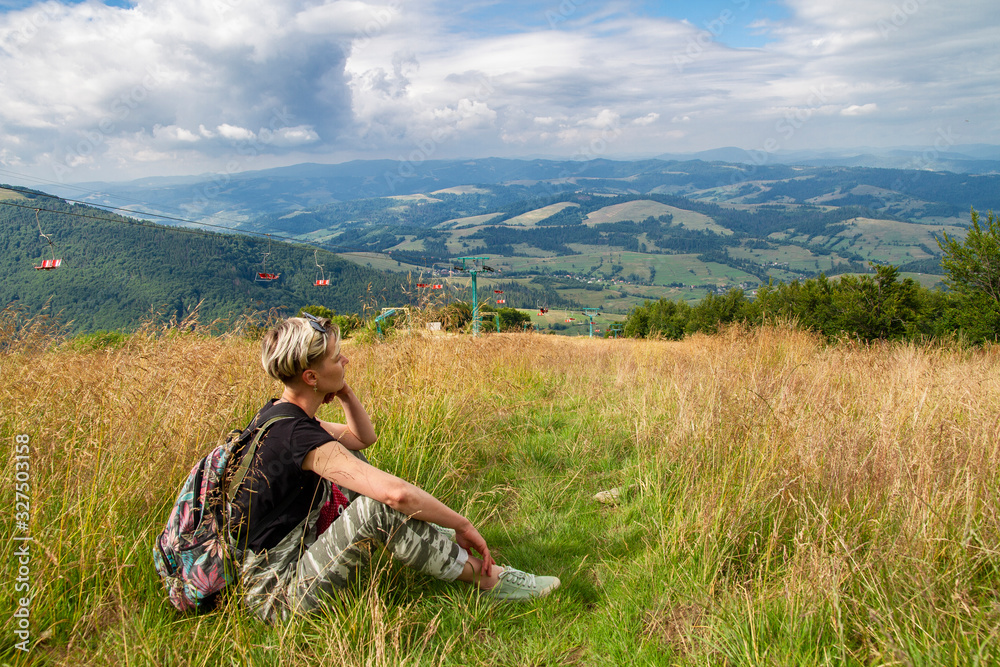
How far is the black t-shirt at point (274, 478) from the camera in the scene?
6.03ft

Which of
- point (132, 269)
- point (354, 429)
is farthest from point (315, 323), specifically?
point (132, 269)

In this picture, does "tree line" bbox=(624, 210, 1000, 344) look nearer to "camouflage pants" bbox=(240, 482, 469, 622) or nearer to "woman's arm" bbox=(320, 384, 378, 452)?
"woman's arm" bbox=(320, 384, 378, 452)

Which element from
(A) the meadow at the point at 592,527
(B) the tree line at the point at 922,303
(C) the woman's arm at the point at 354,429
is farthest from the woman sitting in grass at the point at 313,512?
(B) the tree line at the point at 922,303

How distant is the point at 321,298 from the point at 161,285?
81.4 ft

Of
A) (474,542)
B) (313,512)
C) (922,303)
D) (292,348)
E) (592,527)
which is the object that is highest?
(292,348)

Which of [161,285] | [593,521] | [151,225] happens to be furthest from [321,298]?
[593,521]

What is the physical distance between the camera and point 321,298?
92.2 meters

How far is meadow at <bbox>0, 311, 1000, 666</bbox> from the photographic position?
5.36 feet

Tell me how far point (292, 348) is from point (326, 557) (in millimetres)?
817

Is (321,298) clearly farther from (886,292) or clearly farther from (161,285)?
(886,292)

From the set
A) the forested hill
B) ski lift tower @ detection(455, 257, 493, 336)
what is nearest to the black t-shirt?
ski lift tower @ detection(455, 257, 493, 336)

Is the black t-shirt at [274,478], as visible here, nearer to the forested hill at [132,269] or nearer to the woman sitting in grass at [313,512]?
the woman sitting in grass at [313,512]

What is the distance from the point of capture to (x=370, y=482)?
1775 millimetres

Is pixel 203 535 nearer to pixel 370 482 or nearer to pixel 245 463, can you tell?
pixel 245 463
